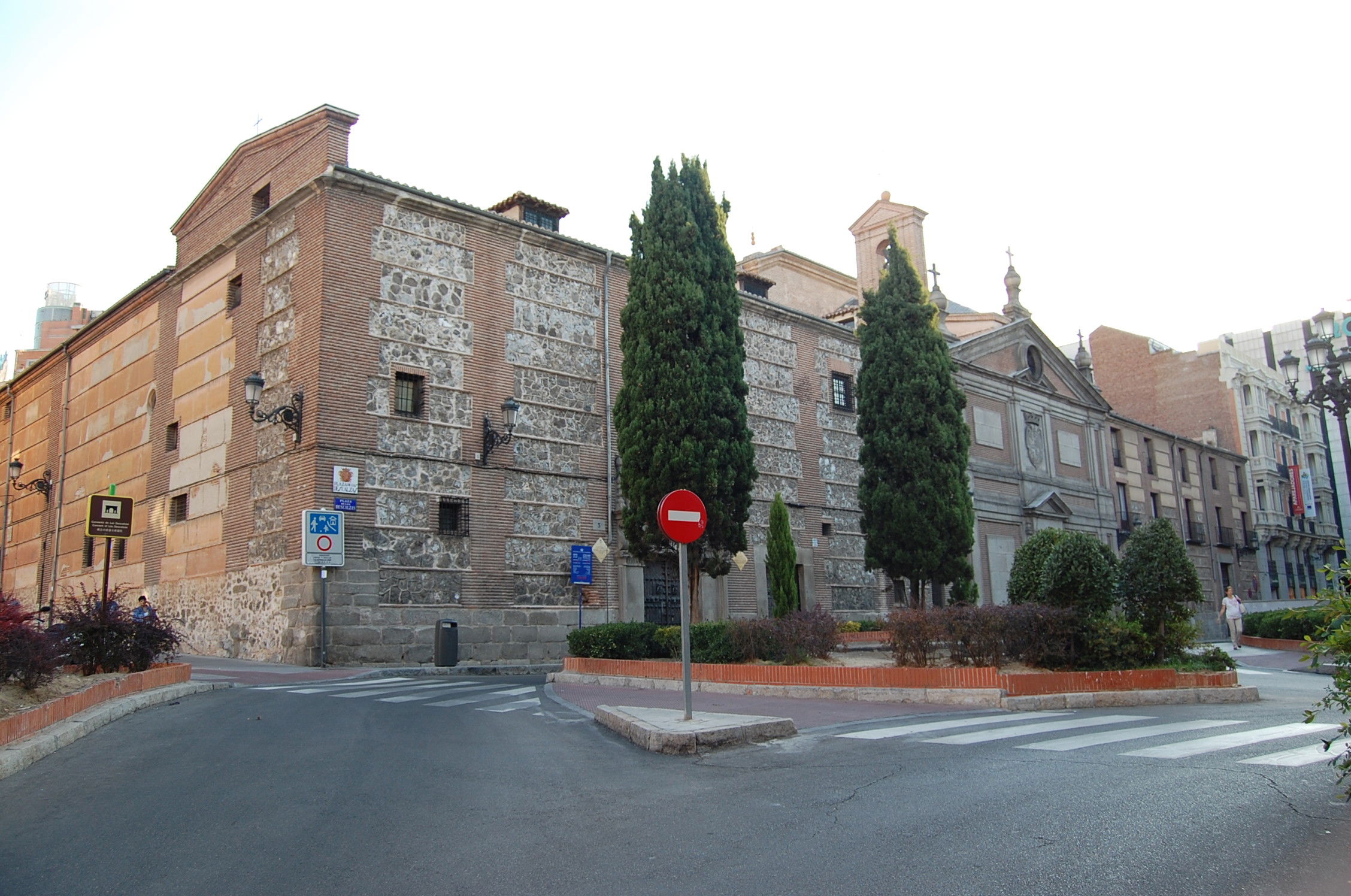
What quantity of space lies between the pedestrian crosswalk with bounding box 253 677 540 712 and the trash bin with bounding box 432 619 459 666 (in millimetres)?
2004

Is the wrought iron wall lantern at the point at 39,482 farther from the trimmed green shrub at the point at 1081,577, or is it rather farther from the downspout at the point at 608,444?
the trimmed green shrub at the point at 1081,577

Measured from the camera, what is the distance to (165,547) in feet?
77.0

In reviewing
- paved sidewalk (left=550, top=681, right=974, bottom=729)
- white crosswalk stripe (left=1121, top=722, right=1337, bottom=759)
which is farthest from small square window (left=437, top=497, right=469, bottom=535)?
white crosswalk stripe (left=1121, top=722, right=1337, bottom=759)

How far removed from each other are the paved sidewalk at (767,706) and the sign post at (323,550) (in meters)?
5.88

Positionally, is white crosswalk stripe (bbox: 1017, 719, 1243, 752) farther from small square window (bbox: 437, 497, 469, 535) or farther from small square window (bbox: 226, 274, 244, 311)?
small square window (bbox: 226, 274, 244, 311)

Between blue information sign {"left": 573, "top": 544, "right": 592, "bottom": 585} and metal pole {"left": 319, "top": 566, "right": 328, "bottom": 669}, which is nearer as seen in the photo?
metal pole {"left": 319, "top": 566, "right": 328, "bottom": 669}

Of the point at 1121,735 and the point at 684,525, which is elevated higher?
the point at 684,525

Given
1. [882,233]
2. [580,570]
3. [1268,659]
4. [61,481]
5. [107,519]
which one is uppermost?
[882,233]

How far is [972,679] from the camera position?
1154 cm

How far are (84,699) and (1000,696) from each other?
31.4ft

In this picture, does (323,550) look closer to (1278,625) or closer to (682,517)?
(682,517)

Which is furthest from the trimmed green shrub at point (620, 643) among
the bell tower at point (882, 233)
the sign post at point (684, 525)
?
the bell tower at point (882, 233)

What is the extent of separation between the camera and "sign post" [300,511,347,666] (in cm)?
1772

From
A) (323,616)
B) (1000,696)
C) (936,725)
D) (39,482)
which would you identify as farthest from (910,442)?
(39,482)
